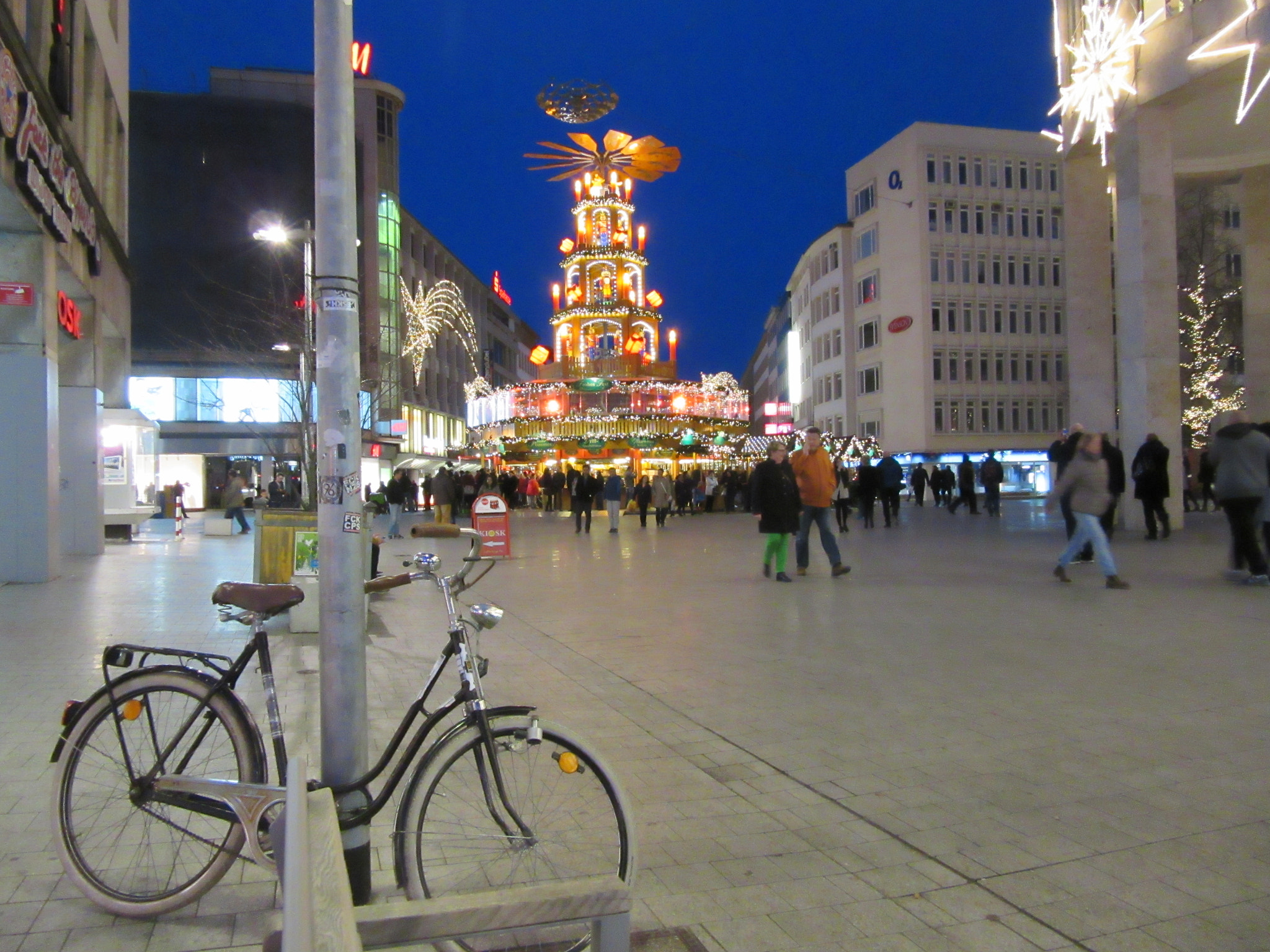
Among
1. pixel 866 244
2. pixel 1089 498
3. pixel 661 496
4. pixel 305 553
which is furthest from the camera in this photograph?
pixel 866 244

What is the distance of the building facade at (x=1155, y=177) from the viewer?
19.3 meters

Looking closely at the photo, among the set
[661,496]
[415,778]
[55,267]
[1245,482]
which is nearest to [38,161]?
[55,267]

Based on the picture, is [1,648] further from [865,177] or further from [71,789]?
[865,177]

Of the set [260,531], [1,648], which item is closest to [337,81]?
[1,648]

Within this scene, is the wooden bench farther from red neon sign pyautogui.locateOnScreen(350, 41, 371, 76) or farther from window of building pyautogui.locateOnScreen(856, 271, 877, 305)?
window of building pyautogui.locateOnScreen(856, 271, 877, 305)

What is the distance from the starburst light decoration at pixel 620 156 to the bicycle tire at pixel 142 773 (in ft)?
128

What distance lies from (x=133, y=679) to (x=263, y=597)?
0.52 m

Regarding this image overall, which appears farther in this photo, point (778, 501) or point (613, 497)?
point (613, 497)

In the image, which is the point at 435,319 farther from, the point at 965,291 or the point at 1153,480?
the point at 1153,480

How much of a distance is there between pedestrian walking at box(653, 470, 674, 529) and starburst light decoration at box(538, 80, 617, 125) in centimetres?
1017

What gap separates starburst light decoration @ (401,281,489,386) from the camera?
45.5 meters

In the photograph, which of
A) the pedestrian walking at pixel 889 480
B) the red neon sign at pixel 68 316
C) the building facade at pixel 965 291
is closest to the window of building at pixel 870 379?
the building facade at pixel 965 291

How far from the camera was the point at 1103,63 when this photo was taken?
69.1 feet

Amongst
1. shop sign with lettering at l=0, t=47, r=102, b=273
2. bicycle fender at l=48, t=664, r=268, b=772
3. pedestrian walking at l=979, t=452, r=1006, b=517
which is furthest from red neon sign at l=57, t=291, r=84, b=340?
pedestrian walking at l=979, t=452, r=1006, b=517
